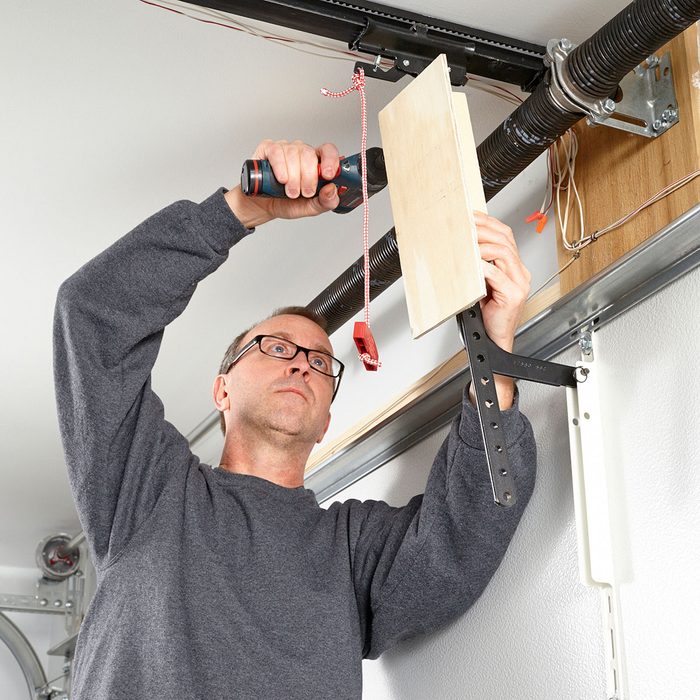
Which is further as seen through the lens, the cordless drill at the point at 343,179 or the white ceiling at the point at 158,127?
the white ceiling at the point at 158,127

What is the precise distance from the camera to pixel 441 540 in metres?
1.56

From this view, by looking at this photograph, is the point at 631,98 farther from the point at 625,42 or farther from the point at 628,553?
the point at 628,553

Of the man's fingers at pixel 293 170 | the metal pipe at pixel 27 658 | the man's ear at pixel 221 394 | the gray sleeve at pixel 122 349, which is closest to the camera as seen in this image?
the man's fingers at pixel 293 170

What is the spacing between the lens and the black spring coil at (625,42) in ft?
4.34

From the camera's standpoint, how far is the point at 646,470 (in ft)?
4.55

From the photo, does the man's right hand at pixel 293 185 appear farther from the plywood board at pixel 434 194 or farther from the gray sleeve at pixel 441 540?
the gray sleeve at pixel 441 540

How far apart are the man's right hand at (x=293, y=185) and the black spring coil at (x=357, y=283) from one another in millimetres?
421

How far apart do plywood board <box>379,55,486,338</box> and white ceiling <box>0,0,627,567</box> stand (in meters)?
0.33

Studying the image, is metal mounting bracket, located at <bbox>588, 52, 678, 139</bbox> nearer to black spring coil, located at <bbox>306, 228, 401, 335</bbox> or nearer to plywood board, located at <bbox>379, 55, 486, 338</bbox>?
Result: plywood board, located at <bbox>379, 55, 486, 338</bbox>

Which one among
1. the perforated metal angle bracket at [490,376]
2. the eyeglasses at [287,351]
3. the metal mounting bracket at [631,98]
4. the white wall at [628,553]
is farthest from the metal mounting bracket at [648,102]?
the eyeglasses at [287,351]

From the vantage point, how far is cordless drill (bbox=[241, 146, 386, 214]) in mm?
1406

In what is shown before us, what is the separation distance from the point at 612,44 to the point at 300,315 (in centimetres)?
92

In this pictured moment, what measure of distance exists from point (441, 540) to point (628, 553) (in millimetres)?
315

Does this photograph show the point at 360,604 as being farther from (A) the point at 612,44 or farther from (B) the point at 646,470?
(A) the point at 612,44
